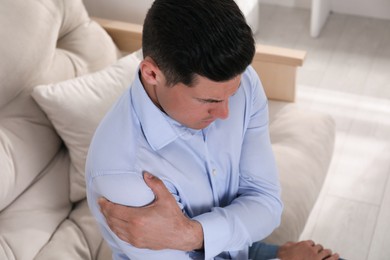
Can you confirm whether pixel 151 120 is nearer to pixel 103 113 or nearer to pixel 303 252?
pixel 303 252

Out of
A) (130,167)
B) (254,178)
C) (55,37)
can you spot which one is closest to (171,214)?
(130,167)

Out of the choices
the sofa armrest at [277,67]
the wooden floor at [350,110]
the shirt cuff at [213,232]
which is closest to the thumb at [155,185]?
the shirt cuff at [213,232]

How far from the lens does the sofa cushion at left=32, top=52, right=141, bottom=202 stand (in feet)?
5.94

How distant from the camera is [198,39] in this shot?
1093 mm

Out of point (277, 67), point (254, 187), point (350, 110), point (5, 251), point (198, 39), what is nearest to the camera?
point (198, 39)

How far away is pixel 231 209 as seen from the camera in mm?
1404

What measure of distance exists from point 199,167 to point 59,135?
65 centimetres

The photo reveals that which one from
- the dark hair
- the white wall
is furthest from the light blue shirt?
the white wall

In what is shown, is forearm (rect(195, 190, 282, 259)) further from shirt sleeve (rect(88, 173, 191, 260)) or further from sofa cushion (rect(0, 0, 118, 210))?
sofa cushion (rect(0, 0, 118, 210))

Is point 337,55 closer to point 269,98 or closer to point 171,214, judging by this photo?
point 269,98

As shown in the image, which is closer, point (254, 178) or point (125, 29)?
point (254, 178)

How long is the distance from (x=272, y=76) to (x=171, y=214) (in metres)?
0.93

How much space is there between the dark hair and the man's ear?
10mm

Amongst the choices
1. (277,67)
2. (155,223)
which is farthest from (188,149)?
(277,67)
